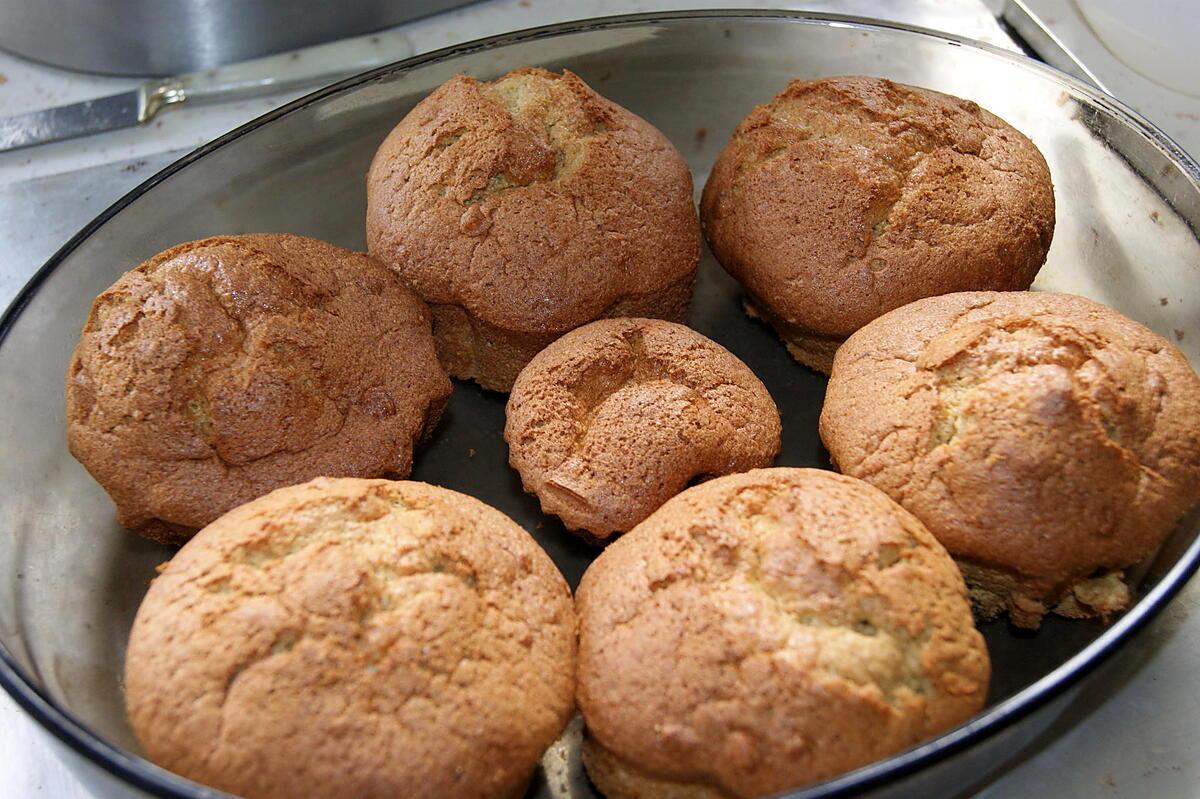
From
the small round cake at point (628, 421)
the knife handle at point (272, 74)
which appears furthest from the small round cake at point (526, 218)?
the knife handle at point (272, 74)

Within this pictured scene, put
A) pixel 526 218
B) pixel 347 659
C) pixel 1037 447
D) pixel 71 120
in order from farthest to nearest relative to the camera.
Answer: pixel 71 120, pixel 526 218, pixel 1037 447, pixel 347 659

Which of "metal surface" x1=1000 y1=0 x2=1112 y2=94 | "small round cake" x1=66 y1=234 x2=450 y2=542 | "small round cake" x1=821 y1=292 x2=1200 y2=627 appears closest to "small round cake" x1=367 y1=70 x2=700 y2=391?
"small round cake" x1=66 y1=234 x2=450 y2=542

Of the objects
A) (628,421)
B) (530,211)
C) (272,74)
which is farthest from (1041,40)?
(272,74)

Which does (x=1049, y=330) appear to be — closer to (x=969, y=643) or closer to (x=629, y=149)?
(x=969, y=643)

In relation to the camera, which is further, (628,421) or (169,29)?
(169,29)

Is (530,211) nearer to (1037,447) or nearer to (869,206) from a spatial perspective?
(869,206)

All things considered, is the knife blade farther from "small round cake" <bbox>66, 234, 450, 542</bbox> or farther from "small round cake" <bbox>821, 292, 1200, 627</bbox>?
"small round cake" <bbox>821, 292, 1200, 627</bbox>

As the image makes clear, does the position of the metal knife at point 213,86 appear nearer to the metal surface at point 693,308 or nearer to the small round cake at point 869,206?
the metal surface at point 693,308
